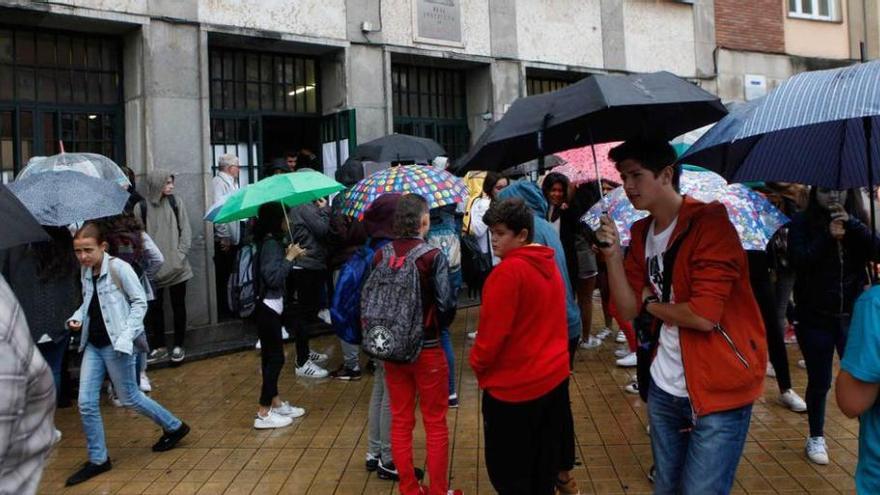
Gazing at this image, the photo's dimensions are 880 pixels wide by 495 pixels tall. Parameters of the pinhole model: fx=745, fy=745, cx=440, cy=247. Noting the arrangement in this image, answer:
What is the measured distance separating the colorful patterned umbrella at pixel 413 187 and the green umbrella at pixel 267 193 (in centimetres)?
38

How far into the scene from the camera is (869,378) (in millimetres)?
2250

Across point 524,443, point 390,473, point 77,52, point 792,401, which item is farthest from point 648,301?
point 77,52

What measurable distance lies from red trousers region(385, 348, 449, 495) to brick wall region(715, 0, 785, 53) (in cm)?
1273

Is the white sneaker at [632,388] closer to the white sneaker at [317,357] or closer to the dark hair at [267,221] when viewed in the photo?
the white sneaker at [317,357]

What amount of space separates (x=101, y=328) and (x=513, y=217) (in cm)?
309

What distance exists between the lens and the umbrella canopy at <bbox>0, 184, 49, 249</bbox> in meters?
3.26

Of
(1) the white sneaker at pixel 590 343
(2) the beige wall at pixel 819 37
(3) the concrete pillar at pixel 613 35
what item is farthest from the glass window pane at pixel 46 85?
(2) the beige wall at pixel 819 37

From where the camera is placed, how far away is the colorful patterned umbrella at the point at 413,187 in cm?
595

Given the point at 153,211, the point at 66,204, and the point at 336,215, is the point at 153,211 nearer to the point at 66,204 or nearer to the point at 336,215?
the point at 336,215

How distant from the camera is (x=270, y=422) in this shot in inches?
234

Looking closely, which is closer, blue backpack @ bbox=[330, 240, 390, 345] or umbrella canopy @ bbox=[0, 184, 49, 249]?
umbrella canopy @ bbox=[0, 184, 49, 249]

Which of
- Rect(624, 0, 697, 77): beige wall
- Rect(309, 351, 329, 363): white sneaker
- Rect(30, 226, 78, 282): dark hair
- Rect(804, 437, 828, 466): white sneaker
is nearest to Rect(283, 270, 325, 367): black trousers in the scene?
Rect(309, 351, 329, 363): white sneaker

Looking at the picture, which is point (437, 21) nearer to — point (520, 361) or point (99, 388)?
point (99, 388)

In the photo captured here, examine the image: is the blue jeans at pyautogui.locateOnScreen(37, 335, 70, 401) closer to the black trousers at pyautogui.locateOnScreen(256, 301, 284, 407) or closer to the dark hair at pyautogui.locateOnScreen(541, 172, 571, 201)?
the black trousers at pyautogui.locateOnScreen(256, 301, 284, 407)
